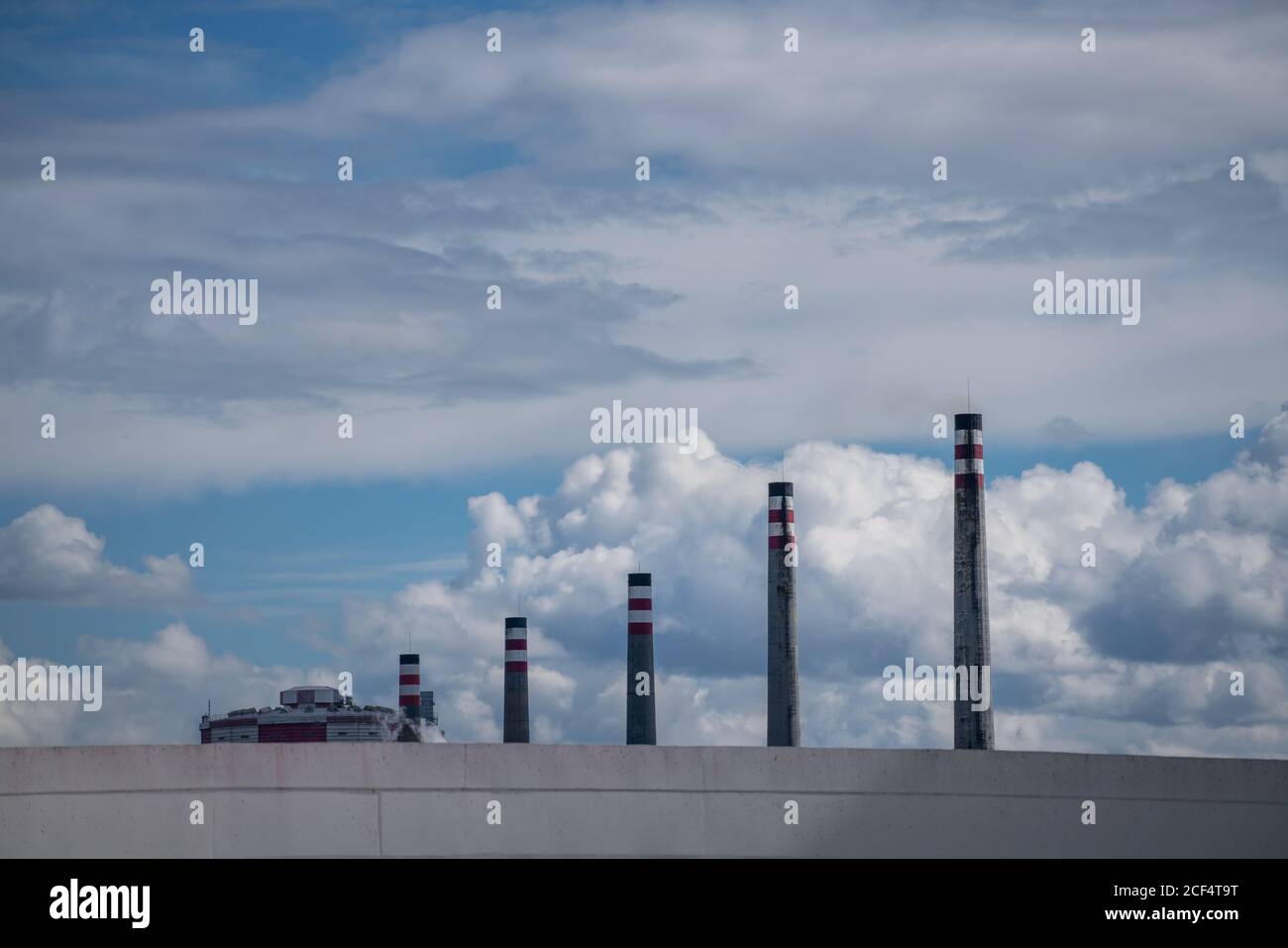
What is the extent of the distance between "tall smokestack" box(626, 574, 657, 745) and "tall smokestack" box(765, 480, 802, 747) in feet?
8.78

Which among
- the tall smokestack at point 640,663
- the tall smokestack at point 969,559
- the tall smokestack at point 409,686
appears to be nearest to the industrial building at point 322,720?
the tall smokestack at point 409,686

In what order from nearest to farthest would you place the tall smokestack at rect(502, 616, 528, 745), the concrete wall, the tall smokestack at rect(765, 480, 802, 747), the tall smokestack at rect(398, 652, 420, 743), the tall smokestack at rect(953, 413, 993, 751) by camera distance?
1. the concrete wall
2. the tall smokestack at rect(953, 413, 993, 751)
3. the tall smokestack at rect(765, 480, 802, 747)
4. the tall smokestack at rect(502, 616, 528, 745)
5. the tall smokestack at rect(398, 652, 420, 743)

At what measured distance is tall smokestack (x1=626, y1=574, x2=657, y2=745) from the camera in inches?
1391

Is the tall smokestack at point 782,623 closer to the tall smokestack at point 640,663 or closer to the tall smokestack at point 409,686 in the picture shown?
the tall smokestack at point 640,663

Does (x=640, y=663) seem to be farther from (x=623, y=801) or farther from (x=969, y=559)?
(x=623, y=801)

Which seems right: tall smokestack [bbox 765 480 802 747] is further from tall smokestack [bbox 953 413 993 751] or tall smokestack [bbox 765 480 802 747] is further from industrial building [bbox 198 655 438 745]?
industrial building [bbox 198 655 438 745]

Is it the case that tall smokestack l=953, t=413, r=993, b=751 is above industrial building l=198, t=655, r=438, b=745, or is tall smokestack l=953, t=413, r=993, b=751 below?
above

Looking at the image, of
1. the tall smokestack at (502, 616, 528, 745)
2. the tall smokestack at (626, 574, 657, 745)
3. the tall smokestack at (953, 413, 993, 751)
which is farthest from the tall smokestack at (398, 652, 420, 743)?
the tall smokestack at (953, 413, 993, 751)

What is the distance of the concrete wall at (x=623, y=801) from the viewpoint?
13.6 meters

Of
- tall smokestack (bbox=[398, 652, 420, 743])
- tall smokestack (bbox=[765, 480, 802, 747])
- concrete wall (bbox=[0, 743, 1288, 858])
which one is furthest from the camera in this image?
tall smokestack (bbox=[398, 652, 420, 743])

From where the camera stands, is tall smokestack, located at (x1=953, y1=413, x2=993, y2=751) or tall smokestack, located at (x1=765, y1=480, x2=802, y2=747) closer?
tall smokestack, located at (x1=953, y1=413, x2=993, y2=751)

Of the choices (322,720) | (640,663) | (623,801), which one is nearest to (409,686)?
(322,720)
